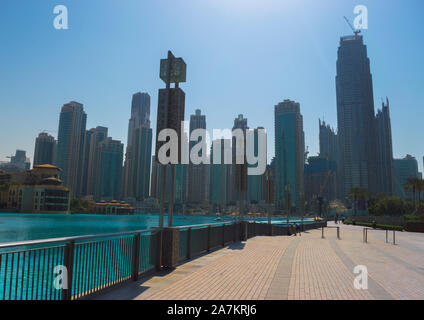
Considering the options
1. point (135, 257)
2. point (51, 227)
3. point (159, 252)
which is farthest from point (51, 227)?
point (135, 257)

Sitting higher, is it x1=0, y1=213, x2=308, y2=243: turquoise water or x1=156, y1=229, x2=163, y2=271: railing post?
x1=156, y1=229, x2=163, y2=271: railing post

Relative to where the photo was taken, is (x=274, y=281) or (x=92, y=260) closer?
(x=92, y=260)

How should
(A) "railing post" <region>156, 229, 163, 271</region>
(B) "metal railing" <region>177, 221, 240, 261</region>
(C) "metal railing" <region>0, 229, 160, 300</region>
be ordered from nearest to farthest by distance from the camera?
(C) "metal railing" <region>0, 229, 160, 300</region>
(A) "railing post" <region>156, 229, 163, 271</region>
(B) "metal railing" <region>177, 221, 240, 261</region>

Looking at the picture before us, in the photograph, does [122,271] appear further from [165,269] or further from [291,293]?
[291,293]

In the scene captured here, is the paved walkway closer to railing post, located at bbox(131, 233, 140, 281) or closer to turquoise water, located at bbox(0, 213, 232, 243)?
railing post, located at bbox(131, 233, 140, 281)

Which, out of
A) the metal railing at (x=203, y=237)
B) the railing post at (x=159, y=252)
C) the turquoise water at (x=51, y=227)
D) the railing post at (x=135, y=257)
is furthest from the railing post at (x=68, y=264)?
the turquoise water at (x=51, y=227)

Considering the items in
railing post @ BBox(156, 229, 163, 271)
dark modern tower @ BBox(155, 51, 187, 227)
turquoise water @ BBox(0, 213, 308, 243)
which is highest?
dark modern tower @ BBox(155, 51, 187, 227)

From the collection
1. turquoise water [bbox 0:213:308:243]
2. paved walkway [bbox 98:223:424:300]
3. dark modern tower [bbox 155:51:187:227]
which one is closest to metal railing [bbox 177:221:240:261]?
paved walkway [bbox 98:223:424:300]

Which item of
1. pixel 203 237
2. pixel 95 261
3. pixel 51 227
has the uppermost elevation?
pixel 95 261

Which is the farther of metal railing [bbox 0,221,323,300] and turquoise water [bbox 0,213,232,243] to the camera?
turquoise water [bbox 0,213,232,243]

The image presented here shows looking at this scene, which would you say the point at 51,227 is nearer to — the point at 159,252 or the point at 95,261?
the point at 159,252

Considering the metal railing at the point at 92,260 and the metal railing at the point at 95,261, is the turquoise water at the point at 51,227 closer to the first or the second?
the metal railing at the point at 92,260

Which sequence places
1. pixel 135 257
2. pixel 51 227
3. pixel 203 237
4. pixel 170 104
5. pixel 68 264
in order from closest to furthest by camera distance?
pixel 68 264 → pixel 135 257 → pixel 170 104 → pixel 203 237 → pixel 51 227
